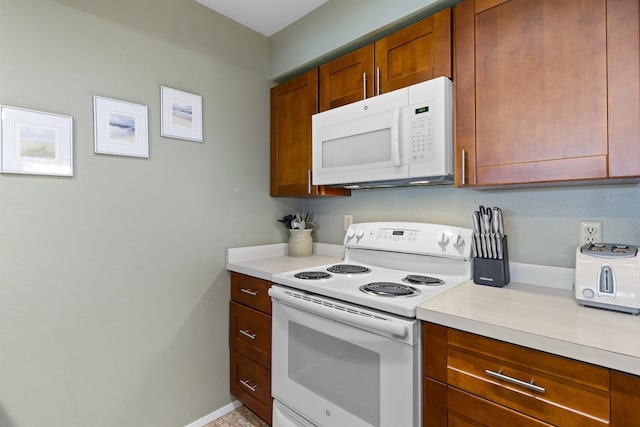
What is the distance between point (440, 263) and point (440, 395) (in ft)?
2.27

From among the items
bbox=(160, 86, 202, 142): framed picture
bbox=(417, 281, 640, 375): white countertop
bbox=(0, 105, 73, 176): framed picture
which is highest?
bbox=(160, 86, 202, 142): framed picture

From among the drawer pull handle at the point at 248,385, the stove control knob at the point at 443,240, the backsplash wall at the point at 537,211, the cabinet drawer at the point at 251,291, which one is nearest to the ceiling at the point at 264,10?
the backsplash wall at the point at 537,211

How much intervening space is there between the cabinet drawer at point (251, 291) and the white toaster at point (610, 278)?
4.53ft

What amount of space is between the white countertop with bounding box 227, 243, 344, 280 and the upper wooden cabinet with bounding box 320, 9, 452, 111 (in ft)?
3.21

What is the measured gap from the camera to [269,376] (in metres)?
1.75

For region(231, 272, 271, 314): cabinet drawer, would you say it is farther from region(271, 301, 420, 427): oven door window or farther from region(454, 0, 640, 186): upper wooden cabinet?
region(454, 0, 640, 186): upper wooden cabinet

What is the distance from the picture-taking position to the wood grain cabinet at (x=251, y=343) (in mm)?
1769

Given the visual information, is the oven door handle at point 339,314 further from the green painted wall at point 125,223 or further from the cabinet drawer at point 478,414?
the green painted wall at point 125,223

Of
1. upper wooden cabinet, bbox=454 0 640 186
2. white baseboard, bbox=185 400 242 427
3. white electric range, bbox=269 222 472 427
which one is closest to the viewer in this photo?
upper wooden cabinet, bbox=454 0 640 186

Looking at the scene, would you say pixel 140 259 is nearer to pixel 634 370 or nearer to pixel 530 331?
pixel 530 331

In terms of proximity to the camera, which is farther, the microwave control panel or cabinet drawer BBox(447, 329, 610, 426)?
the microwave control panel

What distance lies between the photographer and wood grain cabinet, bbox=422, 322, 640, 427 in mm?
800

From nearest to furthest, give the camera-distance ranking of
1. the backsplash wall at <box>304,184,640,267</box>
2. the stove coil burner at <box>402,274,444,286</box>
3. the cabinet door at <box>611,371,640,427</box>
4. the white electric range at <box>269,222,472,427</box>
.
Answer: the cabinet door at <box>611,371,640,427</box>
the white electric range at <box>269,222,472,427</box>
the backsplash wall at <box>304,184,640,267</box>
the stove coil burner at <box>402,274,444,286</box>

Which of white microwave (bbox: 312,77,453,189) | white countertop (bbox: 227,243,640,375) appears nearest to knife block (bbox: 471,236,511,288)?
white countertop (bbox: 227,243,640,375)
